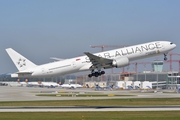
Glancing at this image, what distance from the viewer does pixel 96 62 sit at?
267 feet

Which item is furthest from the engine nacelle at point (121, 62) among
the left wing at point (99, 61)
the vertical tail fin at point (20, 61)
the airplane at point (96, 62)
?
the vertical tail fin at point (20, 61)

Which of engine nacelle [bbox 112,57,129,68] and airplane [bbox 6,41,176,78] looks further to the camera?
airplane [bbox 6,41,176,78]

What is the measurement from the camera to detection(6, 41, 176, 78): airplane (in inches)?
3147

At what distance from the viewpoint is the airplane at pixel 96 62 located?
3147 inches

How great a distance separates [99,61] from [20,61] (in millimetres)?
15557
